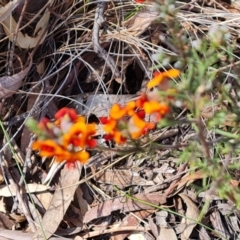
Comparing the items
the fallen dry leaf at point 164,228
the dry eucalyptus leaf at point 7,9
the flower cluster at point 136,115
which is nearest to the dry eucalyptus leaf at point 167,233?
the fallen dry leaf at point 164,228

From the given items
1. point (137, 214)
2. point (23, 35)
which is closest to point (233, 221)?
point (137, 214)

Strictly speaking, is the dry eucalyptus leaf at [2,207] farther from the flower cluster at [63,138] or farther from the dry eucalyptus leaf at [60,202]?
the flower cluster at [63,138]

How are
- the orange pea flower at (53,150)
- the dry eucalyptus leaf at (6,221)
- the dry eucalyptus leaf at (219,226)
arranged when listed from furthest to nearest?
the dry eucalyptus leaf at (6,221)
the dry eucalyptus leaf at (219,226)
the orange pea flower at (53,150)

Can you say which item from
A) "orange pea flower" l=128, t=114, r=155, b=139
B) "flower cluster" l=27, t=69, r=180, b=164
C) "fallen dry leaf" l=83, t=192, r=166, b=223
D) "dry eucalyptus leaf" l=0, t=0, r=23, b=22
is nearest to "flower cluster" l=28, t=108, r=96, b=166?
"flower cluster" l=27, t=69, r=180, b=164

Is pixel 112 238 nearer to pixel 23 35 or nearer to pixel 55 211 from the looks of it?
pixel 55 211

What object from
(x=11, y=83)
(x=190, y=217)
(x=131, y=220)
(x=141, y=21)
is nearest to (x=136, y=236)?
(x=131, y=220)

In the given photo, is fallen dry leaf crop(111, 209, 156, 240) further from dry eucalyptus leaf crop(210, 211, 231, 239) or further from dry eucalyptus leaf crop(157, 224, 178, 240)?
dry eucalyptus leaf crop(210, 211, 231, 239)
